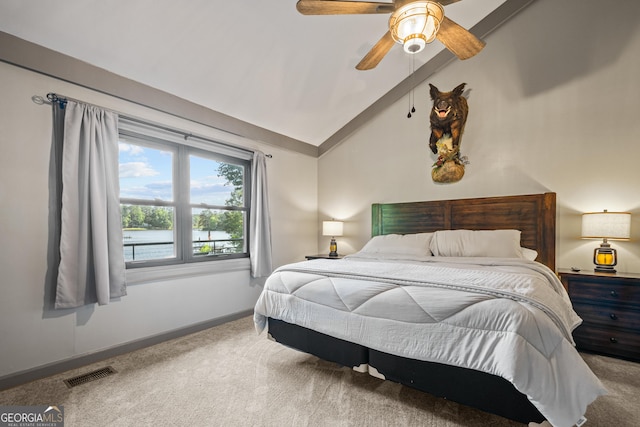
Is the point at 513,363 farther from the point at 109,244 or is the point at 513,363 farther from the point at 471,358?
the point at 109,244

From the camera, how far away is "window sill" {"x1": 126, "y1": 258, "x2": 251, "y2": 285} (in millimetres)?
2645

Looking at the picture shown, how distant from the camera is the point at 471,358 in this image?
1.41m

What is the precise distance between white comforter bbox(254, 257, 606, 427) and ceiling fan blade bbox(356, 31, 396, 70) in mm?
1696

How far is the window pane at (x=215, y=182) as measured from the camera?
3.26 metres

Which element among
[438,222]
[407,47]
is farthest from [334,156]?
[407,47]

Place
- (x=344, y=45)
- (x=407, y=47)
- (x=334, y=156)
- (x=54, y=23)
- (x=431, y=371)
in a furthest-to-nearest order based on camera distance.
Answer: (x=334, y=156) → (x=344, y=45) → (x=54, y=23) → (x=407, y=47) → (x=431, y=371)

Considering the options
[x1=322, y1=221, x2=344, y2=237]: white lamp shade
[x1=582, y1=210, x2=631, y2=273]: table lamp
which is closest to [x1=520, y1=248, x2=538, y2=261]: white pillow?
[x1=582, y1=210, x2=631, y2=273]: table lamp

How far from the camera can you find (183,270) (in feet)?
9.86

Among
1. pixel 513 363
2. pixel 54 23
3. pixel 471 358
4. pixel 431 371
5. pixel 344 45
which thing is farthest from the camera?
pixel 344 45

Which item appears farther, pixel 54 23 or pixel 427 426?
pixel 54 23

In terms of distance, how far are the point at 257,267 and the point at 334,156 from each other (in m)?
2.14

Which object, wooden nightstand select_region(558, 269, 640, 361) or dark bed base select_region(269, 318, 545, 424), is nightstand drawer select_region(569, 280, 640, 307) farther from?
dark bed base select_region(269, 318, 545, 424)

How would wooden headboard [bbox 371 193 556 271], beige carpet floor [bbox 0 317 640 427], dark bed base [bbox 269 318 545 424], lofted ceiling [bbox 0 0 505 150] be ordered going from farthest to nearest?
wooden headboard [bbox 371 193 556 271], lofted ceiling [bbox 0 0 505 150], beige carpet floor [bbox 0 317 640 427], dark bed base [bbox 269 318 545 424]

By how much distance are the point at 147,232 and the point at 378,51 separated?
2699 millimetres
